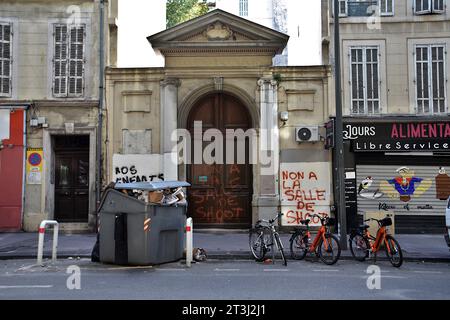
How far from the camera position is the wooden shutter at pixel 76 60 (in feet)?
49.7

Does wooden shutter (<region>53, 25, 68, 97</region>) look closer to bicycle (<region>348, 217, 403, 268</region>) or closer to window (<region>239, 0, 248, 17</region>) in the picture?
bicycle (<region>348, 217, 403, 268</region>)

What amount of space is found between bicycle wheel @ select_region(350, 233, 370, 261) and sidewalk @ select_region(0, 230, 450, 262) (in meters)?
0.20

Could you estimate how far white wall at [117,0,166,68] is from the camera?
1606 cm

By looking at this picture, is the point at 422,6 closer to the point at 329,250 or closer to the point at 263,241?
the point at 329,250

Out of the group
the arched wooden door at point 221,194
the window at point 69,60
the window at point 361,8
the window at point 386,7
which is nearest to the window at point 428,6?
the window at point 386,7

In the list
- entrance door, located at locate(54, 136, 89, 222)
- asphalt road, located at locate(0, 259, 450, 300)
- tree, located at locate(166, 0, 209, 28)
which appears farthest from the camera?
tree, located at locate(166, 0, 209, 28)

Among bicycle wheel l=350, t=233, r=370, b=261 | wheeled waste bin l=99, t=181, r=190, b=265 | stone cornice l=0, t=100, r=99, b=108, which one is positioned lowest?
bicycle wheel l=350, t=233, r=370, b=261

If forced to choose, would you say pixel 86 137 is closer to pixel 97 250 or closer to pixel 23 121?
pixel 23 121

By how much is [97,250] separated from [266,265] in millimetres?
3493

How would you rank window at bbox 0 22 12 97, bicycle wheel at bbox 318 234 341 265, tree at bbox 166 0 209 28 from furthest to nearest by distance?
tree at bbox 166 0 209 28 → window at bbox 0 22 12 97 → bicycle wheel at bbox 318 234 341 265

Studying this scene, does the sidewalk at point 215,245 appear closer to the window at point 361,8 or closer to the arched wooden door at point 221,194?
the arched wooden door at point 221,194

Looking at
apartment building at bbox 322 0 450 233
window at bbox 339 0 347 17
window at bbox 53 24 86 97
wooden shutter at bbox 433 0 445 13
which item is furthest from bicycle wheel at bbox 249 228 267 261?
wooden shutter at bbox 433 0 445 13

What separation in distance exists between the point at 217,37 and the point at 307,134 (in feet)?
13.6

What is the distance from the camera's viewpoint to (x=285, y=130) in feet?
48.7
